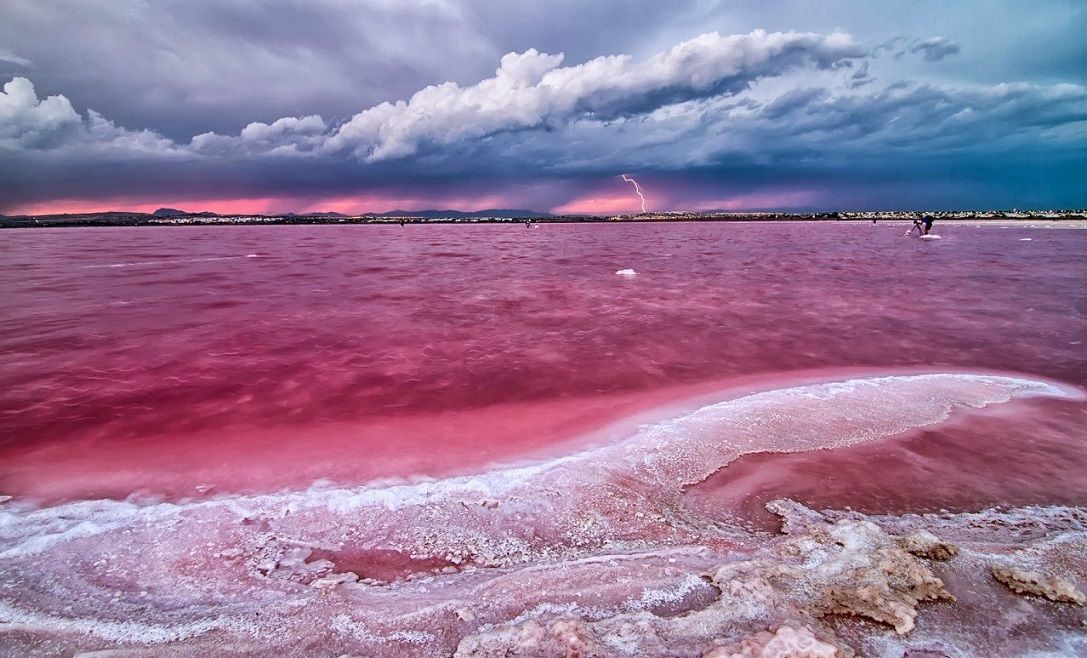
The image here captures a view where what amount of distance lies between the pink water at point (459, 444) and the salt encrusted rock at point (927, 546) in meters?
0.57

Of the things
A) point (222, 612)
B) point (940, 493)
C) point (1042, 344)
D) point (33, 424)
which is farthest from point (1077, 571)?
point (33, 424)

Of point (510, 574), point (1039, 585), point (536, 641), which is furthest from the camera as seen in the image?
point (510, 574)

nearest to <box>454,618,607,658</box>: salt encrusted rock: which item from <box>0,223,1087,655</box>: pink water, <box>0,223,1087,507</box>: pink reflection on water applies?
<box>0,223,1087,655</box>: pink water

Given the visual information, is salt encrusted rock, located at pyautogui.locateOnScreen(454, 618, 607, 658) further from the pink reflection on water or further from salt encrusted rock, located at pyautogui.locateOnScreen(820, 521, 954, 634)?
the pink reflection on water

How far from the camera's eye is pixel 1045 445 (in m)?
5.18

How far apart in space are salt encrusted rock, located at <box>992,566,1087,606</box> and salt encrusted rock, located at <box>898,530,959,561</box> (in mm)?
240

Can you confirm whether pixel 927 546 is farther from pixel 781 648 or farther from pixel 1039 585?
pixel 781 648

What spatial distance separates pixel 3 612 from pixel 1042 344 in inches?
572

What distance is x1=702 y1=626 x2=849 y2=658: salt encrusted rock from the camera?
2.45 m

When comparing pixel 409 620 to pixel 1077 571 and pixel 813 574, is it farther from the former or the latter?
pixel 1077 571

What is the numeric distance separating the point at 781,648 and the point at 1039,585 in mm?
1905

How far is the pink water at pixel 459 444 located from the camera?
10.6ft

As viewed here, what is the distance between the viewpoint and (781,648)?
2.47m

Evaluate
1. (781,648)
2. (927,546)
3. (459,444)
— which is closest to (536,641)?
(781,648)
